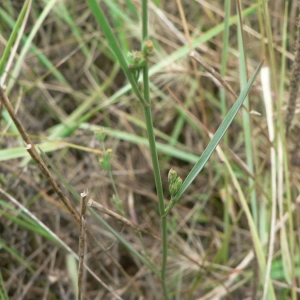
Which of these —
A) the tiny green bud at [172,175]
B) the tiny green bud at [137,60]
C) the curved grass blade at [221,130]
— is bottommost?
the tiny green bud at [172,175]

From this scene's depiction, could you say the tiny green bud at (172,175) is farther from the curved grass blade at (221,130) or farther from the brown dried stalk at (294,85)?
the brown dried stalk at (294,85)

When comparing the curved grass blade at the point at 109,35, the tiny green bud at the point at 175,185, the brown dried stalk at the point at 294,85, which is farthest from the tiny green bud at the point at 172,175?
the brown dried stalk at the point at 294,85

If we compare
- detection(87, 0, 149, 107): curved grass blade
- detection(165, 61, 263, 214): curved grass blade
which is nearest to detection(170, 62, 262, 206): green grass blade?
detection(165, 61, 263, 214): curved grass blade

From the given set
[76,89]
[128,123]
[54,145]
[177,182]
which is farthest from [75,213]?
[76,89]

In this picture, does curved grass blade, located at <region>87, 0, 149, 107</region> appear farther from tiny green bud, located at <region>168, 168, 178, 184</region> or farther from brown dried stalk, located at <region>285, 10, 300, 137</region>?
brown dried stalk, located at <region>285, 10, 300, 137</region>

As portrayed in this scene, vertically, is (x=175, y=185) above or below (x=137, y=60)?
below

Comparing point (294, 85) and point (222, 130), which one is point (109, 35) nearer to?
point (222, 130)

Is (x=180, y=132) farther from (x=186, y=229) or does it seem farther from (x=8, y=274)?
(x=8, y=274)

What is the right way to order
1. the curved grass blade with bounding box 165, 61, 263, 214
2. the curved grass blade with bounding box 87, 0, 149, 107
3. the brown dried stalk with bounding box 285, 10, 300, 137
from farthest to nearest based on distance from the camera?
the brown dried stalk with bounding box 285, 10, 300, 137
the curved grass blade with bounding box 165, 61, 263, 214
the curved grass blade with bounding box 87, 0, 149, 107

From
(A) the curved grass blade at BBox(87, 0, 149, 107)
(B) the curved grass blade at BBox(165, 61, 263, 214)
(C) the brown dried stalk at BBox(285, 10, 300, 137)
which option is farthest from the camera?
(C) the brown dried stalk at BBox(285, 10, 300, 137)

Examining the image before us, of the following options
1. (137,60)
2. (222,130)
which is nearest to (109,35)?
(137,60)

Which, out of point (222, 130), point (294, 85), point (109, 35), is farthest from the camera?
point (294, 85)
